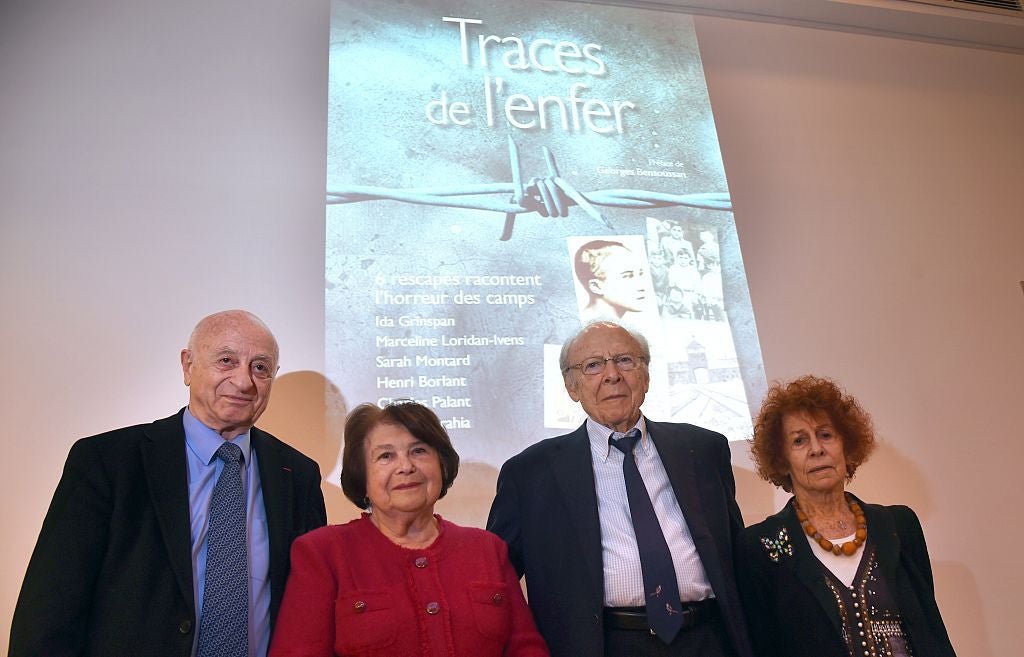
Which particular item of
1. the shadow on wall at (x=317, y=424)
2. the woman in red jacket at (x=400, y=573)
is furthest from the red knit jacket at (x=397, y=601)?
the shadow on wall at (x=317, y=424)

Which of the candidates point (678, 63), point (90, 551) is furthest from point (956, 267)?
→ point (90, 551)

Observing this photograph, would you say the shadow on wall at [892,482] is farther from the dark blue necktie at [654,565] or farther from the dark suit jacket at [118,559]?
the dark suit jacket at [118,559]

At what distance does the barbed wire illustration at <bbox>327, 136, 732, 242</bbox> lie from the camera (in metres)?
3.26

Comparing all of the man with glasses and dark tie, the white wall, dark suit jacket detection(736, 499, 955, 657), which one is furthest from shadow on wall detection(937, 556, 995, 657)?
the man with glasses and dark tie

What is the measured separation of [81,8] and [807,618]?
158 inches

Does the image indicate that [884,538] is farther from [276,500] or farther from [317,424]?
[317,424]

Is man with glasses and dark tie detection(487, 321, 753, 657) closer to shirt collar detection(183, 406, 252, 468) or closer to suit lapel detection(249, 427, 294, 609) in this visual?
suit lapel detection(249, 427, 294, 609)

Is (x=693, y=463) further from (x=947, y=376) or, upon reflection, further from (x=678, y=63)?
(x=678, y=63)

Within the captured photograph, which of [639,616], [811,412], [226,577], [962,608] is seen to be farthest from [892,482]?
[226,577]

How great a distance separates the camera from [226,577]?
181cm

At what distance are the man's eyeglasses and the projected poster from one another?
73cm

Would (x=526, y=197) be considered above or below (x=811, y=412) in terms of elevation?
above

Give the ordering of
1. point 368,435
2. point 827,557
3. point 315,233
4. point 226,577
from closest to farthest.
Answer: point 226,577 → point 368,435 → point 827,557 → point 315,233

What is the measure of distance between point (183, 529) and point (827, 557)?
1857 millimetres
